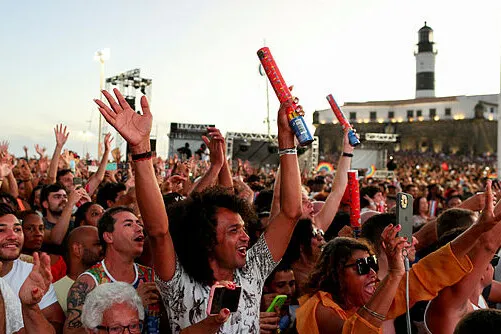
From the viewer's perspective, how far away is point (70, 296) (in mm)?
2986

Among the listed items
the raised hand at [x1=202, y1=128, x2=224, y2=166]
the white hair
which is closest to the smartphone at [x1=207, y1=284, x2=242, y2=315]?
the white hair

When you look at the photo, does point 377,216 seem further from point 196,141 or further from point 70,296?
point 196,141

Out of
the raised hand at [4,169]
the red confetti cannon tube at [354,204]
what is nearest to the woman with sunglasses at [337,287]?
the red confetti cannon tube at [354,204]

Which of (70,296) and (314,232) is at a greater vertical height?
(314,232)

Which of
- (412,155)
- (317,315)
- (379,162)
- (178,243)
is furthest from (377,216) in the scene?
(412,155)

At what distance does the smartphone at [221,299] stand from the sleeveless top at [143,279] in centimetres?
76

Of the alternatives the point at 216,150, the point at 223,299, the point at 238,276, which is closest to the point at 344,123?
the point at 216,150

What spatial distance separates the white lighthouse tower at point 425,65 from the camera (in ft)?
217

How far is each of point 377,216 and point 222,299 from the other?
1.82 m

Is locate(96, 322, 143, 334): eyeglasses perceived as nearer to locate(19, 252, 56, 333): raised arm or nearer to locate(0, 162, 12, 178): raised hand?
locate(19, 252, 56, 333): raised arm

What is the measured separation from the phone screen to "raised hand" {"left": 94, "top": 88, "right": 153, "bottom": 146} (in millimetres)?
719

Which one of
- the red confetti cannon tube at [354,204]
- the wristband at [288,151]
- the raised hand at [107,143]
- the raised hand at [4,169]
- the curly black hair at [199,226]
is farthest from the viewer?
the raised hand at [107,143]

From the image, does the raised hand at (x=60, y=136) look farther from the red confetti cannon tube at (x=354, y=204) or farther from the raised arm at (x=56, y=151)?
the red confetti cannon tube at (x=354, y=204)

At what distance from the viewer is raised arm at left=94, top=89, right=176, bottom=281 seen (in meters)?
2.36
